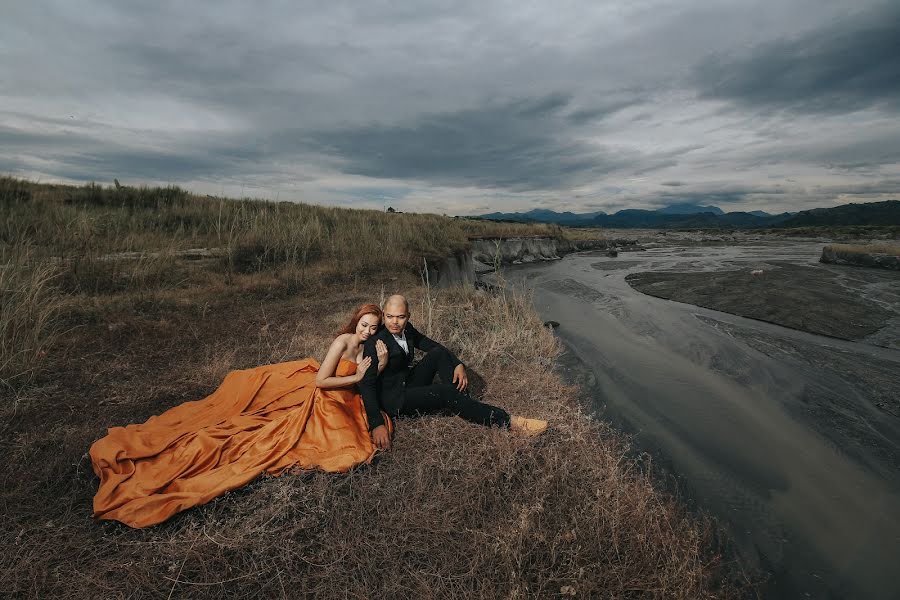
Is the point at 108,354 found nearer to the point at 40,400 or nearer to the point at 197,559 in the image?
the point at 40,400

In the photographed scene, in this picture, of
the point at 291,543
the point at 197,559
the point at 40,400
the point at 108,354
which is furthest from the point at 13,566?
the point at 108,354

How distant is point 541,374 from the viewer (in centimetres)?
557

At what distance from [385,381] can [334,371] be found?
20.0 inches

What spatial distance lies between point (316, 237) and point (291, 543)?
1009cm

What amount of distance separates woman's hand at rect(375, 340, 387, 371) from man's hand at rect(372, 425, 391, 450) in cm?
55

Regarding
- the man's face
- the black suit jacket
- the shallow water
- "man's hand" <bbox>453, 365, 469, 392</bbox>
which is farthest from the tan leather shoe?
the shallow water

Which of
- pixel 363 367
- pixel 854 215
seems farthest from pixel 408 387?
pixel 854 215

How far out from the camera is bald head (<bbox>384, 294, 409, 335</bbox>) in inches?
146

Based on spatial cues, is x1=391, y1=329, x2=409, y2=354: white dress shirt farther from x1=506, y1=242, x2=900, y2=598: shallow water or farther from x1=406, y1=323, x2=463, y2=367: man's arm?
x1=506, y1=242, x2=900, y2=598: shallow water

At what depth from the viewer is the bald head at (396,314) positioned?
3715mm

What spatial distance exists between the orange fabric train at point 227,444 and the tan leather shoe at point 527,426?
1176 millimetres

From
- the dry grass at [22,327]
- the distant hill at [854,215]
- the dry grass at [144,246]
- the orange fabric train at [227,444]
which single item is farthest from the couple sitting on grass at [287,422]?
the distant hill at [854,215]

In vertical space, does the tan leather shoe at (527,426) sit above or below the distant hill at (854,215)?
below

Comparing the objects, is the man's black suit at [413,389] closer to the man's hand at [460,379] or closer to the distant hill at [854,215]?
the man's hand at [460,379]
